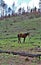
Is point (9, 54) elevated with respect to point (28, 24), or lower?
elevated

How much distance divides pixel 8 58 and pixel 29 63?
5.60 ft

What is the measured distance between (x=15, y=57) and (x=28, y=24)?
40909 mm

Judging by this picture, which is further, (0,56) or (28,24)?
(28,24)

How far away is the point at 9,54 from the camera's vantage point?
1564 centimetres

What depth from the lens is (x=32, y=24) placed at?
55.4 meters

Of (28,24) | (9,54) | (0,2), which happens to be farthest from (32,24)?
A: (0,2)

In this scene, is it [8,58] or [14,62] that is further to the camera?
[8,58]

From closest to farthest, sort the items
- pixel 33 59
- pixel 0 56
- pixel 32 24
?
1. pixel 33 59
2. pixel 0 56
3. pixel 32 24

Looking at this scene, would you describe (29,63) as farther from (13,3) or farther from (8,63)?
(13,3)

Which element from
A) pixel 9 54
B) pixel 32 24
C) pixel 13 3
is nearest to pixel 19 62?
pixel 9 54

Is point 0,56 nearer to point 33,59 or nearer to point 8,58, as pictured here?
point 8,58

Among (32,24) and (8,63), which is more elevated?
(8,63)

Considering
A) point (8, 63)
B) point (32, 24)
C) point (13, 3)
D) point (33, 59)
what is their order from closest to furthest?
point (8, 63) → point (33, 59) → point (32, 24) → point (13, 3)

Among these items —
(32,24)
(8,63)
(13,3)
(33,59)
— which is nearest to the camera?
(8,63)
